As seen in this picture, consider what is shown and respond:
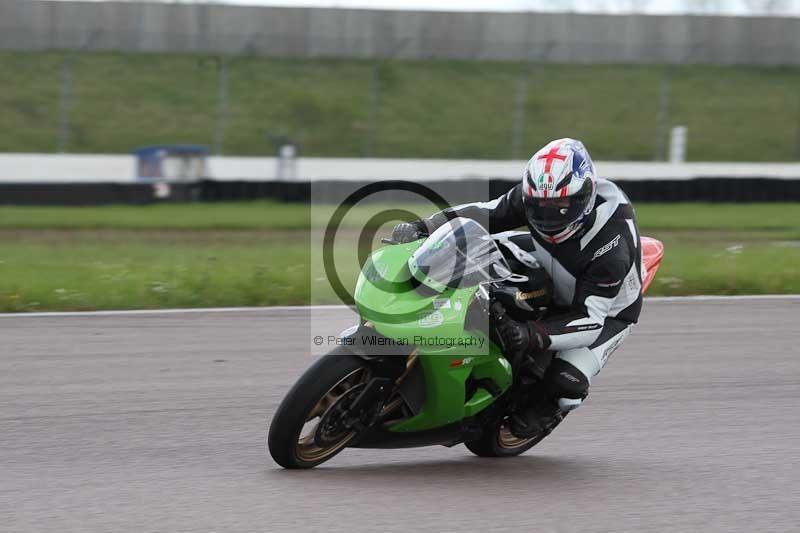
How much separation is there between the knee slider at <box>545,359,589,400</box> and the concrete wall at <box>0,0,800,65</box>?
27.6 meters

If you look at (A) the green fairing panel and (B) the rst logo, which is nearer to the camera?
(A) the green fairing panel

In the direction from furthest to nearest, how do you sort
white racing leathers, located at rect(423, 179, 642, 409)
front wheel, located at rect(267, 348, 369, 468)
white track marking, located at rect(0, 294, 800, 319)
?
white track marking, located at rect(0, 294, 800, 319)
white racing leathers, located at rect(423, 179, 642, 409)
front wheel, located at rect(267, 348, 369, 468)

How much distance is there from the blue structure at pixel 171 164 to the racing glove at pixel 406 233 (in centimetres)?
1612

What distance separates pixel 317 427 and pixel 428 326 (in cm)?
71

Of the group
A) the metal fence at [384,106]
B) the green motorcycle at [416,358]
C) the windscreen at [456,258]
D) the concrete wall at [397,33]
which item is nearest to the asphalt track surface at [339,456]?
the green motorcycle at [416,358]

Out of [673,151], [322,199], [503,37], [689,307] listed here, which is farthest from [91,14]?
[689,307]

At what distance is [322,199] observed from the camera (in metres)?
19.3

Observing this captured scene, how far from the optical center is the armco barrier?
18250mm

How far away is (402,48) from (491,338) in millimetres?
29636

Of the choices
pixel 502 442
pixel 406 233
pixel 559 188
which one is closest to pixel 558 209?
pixel 559 188

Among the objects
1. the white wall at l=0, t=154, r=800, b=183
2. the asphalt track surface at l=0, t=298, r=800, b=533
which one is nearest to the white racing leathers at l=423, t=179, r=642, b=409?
the asphalt track surface at l=0, t=298, r=800, b=533

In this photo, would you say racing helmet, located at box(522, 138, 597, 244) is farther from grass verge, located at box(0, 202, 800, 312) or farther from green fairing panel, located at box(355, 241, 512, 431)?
grass verge, located at box(0, 202, 800, 312)

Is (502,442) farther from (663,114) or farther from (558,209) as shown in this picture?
(663,114)

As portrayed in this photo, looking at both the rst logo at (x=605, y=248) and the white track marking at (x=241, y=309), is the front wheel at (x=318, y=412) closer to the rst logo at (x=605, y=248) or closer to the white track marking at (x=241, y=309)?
the rst logo at (x=605, y=248)
